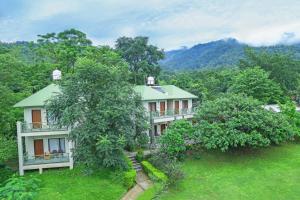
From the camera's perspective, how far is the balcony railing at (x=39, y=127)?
931 inches

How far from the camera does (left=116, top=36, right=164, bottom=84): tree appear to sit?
182ft

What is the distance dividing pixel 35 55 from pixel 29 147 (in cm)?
2268

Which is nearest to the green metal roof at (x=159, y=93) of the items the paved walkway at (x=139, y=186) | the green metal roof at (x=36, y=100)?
the green metal roof at (x=36, y=100)

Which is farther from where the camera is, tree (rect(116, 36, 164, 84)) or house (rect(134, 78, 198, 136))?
tree (rect(116, 36, 164, 84))

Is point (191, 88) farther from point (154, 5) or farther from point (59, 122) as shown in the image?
point (59, 122)

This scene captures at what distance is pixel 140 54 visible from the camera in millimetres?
56500

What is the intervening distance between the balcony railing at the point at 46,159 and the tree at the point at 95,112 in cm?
232

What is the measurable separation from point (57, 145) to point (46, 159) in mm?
1930

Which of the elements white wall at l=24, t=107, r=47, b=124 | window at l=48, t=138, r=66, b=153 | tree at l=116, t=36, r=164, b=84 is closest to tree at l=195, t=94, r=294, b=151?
window at l=48, t=138, r=66, b=153

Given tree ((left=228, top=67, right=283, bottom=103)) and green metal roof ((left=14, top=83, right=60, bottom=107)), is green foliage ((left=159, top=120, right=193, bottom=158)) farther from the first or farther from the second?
tree ((left=228, top=67, right=283, bottom=103))

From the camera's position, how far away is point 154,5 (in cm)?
2686

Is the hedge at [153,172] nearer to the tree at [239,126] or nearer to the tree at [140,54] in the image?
the tree at [239,126]

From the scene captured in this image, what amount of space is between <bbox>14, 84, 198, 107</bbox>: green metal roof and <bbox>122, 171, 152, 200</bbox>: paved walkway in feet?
23.4

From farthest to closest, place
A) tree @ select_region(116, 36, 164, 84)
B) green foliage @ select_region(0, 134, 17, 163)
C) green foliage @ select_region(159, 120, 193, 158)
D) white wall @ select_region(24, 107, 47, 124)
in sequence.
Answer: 1. tree @ select_region(116, 36, 164, 84)
2. green foliage @ select_region(159, 120, 193, 158)
3. white wall @ select_region(24, 107, 47, 124)
4. green foliage @ select_region(0, 134, 17, 163)
